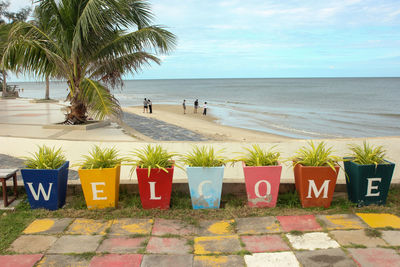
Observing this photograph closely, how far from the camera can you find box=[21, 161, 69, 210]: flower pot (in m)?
3.96

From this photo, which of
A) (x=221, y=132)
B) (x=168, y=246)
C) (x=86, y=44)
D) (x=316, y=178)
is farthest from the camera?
(x=221, y=132)

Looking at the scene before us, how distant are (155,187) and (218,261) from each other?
1.36m

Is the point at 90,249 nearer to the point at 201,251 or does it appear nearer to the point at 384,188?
the point at 201,251

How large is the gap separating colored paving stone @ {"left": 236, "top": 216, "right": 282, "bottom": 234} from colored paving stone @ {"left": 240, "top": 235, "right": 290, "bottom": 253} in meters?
0.12

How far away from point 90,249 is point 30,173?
1421 mm

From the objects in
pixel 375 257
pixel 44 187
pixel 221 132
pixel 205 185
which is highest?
pixel 205 185

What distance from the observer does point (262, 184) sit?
4.00 m

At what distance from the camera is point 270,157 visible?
4.25m

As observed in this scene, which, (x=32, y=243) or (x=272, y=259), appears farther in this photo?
(x=32, y=243)

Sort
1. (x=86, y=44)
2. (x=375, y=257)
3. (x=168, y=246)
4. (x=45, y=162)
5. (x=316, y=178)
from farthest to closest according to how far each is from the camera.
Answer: (x=86, y=44) < (x=45, y=162) < (x=316, y=178) < (x=168, y=246) < (x=375, y=257)

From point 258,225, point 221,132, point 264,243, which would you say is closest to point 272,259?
point 264,243

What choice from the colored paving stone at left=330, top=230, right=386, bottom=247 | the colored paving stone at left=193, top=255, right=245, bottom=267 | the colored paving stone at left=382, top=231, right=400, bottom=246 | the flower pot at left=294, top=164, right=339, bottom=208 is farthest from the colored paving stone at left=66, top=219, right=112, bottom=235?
the colored paving stone at left=382, top=231, right=400, bottom=246

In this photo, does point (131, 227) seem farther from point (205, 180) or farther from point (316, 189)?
point (316, 189)

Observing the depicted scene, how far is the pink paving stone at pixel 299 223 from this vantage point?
3.51m
